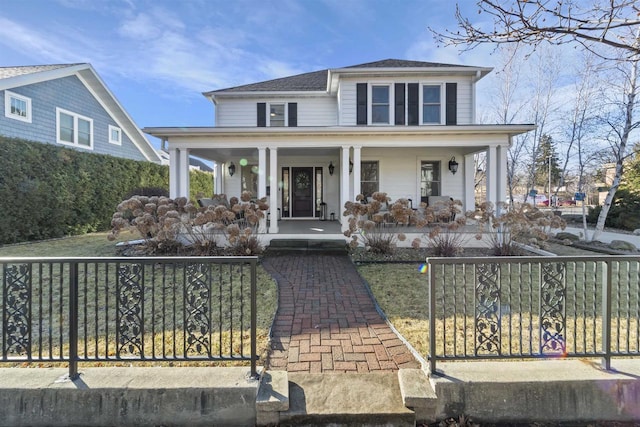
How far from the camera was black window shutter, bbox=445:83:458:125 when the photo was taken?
10539 millimetres

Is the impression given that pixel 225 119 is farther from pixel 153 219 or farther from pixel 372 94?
pixel 153 219

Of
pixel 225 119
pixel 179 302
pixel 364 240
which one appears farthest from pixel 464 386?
pixel 225 119

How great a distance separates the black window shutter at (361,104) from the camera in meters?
10.6

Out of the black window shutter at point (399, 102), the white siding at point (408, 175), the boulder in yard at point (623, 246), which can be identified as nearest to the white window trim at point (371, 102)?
the black window shutter at point (399, 102)

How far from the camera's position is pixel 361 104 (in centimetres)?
1059

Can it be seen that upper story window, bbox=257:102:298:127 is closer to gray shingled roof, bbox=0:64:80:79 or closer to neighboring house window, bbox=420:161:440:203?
neighboring house window, bbox=420:161:440:203

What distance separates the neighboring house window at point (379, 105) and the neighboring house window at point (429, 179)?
2116mm

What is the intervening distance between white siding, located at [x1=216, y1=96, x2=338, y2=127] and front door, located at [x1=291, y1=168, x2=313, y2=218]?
1.87 meters

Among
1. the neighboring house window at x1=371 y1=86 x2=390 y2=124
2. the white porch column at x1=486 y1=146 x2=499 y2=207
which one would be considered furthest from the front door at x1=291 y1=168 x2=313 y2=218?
the white porch column at x1=486 y1=146 x2=499 y2=207

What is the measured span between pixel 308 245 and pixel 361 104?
549cm

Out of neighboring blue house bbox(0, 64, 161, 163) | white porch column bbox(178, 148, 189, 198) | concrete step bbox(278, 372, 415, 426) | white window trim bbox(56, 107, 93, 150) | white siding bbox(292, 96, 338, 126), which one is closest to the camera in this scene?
concrete step bbox(278, 372, 415, 426)

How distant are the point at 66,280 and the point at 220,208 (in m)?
2.87

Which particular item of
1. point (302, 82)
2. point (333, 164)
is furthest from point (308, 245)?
point (302, 82)

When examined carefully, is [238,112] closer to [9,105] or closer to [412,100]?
[412,100]
